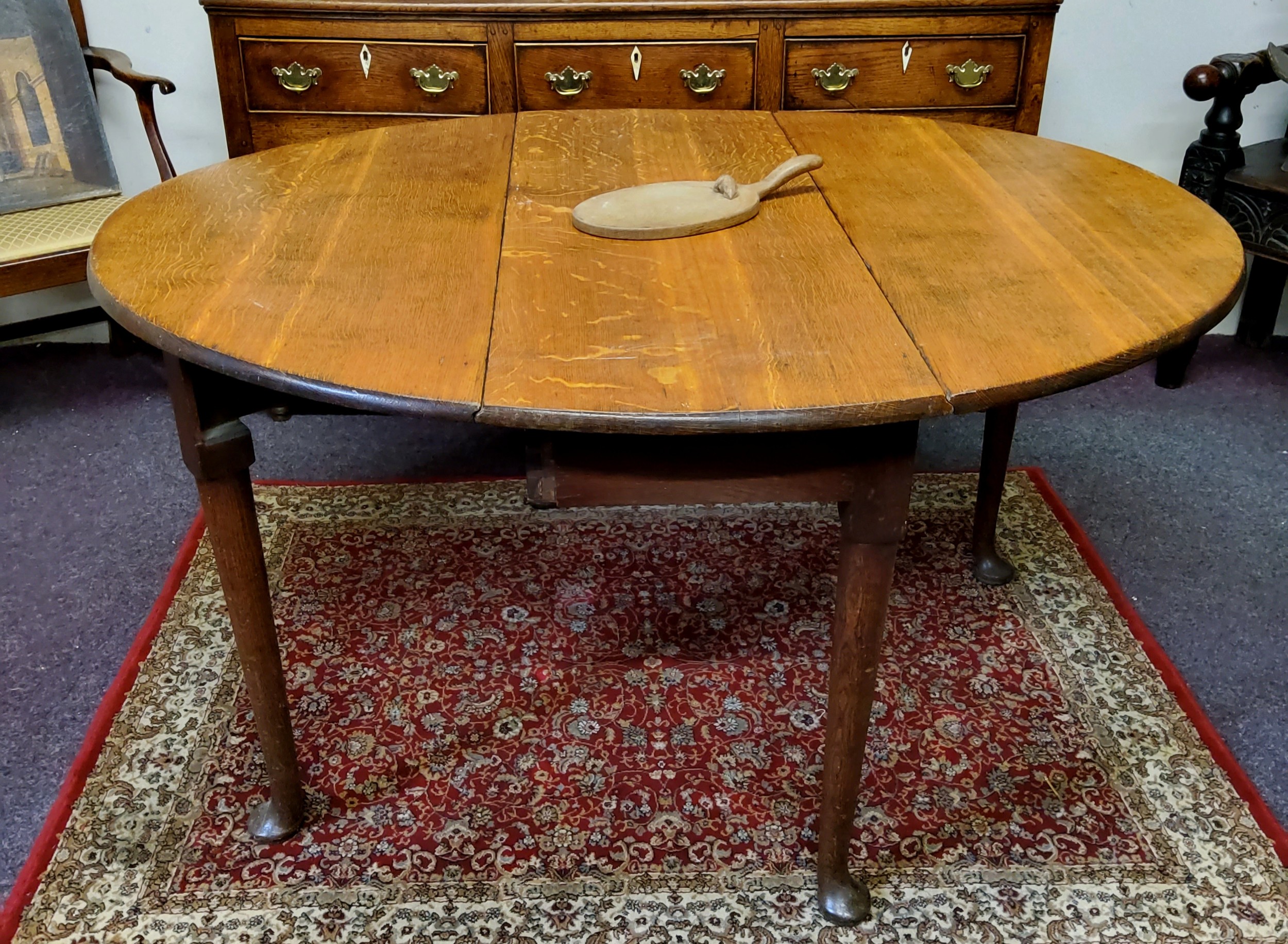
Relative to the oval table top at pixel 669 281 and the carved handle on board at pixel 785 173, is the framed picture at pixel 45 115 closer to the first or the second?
the oval table top at pixel 669 281

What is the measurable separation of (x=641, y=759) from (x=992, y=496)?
86 centimetres

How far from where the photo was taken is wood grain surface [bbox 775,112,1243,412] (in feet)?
3.80

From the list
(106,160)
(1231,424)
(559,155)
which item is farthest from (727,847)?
(106,160)

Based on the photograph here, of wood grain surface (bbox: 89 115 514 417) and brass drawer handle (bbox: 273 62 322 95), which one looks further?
brass drawer handle (bbox: 273 62 322 95)

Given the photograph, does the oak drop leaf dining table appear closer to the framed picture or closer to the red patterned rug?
the red patterned rug

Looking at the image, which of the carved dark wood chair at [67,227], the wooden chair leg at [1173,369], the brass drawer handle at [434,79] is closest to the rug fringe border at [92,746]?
the carved dark wood chair at [67,227]

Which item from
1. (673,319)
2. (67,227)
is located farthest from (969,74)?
(67,227)

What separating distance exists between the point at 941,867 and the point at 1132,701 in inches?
21.2

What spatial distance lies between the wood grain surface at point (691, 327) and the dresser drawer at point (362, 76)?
94cm

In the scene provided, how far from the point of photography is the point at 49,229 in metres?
2.57

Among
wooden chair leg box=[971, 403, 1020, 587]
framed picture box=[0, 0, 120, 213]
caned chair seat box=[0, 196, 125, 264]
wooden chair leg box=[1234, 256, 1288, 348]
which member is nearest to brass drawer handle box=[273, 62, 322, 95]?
caned chair seat box=[0, 196, 125, 264]

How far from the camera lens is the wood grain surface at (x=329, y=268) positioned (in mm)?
1141

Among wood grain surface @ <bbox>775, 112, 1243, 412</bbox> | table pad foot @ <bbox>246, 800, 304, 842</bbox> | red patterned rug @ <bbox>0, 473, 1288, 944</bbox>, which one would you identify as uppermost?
wood grain surface @ <bbox>775, 112, 1243, 412</bbox>

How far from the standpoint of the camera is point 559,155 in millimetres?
1891
